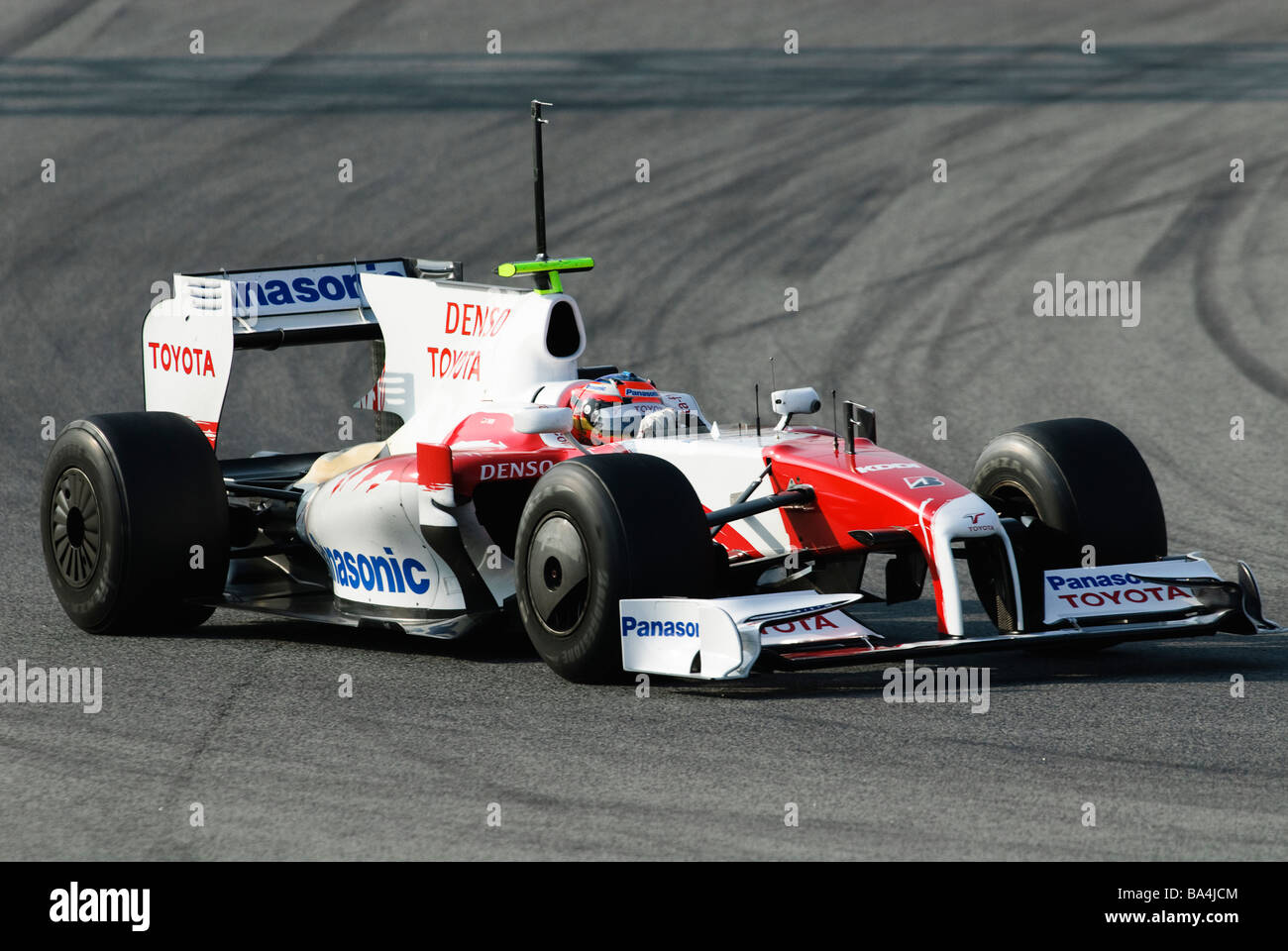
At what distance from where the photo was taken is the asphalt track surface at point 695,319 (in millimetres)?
6715

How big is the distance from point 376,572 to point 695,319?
8577 mm

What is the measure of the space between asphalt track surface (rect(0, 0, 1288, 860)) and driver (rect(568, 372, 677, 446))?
1.04 meters

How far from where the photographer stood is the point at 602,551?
26.0ft

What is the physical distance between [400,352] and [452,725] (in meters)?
2.76

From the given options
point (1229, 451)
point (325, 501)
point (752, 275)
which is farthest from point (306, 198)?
point (325, 501)

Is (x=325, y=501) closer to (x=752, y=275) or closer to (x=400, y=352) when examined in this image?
(x=400, y=352)

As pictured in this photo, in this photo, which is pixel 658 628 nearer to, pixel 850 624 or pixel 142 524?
pixel 850 624

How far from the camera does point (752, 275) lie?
60.3 ft

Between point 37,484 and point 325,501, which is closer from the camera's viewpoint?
point 325,501

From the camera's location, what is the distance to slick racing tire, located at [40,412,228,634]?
9344 millimetres

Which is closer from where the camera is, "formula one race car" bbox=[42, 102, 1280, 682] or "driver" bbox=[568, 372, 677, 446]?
"formula one race car" bbox=[42, 102, 1280, 682]

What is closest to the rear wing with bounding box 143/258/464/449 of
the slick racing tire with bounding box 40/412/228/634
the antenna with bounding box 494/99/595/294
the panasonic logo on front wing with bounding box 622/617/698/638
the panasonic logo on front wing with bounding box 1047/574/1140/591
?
the slick racing tire with bounding box 40/412/228/634

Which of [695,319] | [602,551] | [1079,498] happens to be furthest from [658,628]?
[695,319]

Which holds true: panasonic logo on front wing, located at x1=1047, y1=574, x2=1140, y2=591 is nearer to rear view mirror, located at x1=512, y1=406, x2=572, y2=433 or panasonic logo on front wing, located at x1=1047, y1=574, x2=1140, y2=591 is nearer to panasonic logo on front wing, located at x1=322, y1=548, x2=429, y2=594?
rear view mirror, located at x1=512, y1=406, x2=572, y2=433
